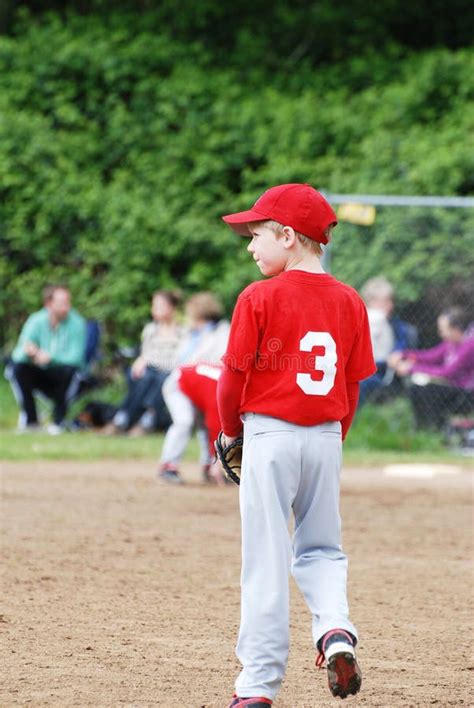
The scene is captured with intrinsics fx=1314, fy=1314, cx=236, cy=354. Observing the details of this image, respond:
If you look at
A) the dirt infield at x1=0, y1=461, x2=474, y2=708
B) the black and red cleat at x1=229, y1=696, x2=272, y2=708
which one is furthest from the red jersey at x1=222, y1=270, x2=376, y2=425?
the dirt infield at x1=0, y1=461, x2=474, y2=708

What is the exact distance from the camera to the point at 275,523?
4.09m

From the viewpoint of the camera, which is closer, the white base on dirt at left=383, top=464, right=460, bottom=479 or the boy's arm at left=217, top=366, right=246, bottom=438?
the boy's arm at left=217, top=366, right=246, bottom=438

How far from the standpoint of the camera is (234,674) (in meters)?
4.65

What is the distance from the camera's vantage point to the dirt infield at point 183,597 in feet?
14.7

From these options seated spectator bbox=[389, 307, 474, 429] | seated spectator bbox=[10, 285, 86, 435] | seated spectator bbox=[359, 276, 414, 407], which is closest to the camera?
seated spectator bbox=[389, 307, 474, 429]

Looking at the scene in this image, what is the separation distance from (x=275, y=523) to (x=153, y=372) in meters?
9.49

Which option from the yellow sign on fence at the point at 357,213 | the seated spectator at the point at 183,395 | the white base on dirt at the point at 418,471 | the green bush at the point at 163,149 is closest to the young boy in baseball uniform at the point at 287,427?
the seated spectator at the point at 183,395

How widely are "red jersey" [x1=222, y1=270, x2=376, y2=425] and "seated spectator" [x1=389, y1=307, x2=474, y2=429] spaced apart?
27.3 feet

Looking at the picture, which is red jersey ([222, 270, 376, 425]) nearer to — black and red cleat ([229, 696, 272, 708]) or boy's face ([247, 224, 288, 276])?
boy's face ([247, 224, 288, 276])

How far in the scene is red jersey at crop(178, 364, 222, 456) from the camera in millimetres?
10039

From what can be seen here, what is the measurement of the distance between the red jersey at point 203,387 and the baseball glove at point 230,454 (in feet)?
18.0

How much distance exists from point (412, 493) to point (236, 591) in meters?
4.17

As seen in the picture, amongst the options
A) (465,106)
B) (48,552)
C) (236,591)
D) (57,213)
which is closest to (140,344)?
(57,213)

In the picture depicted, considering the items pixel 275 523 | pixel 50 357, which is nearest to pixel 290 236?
pixel 275 523
